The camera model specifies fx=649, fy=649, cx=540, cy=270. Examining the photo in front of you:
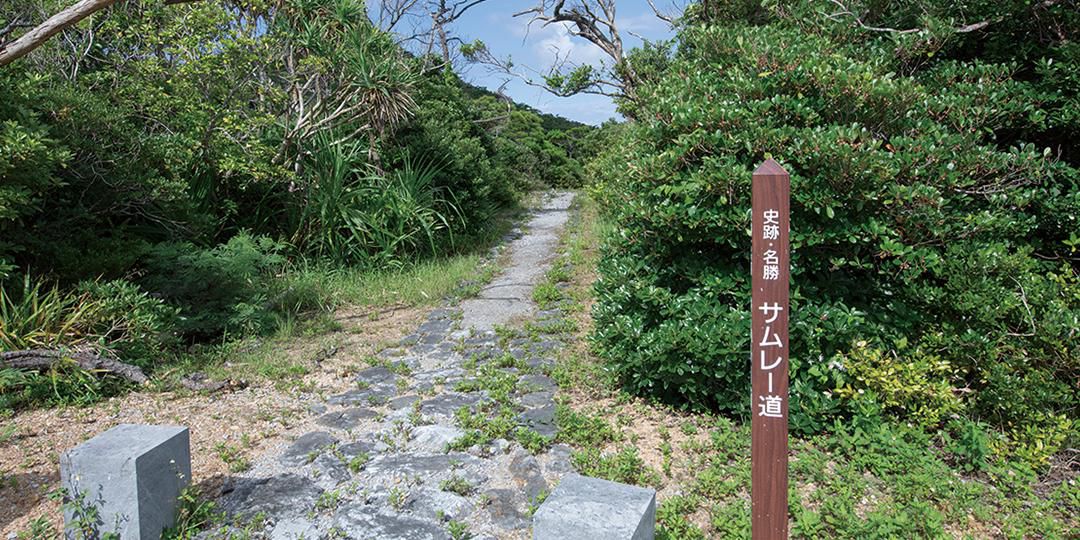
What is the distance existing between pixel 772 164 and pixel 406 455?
7.44 ft

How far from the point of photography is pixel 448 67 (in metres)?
10.8

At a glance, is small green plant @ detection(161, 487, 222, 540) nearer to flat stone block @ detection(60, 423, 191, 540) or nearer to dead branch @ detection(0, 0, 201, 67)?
flat stone block @ detection(60, 423, 191, 540)

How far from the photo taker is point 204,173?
6.56 meters

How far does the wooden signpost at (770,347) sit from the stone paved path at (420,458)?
3.31 ft

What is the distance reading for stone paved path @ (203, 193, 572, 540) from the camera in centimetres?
270

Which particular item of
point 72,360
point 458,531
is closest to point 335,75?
point 72,360

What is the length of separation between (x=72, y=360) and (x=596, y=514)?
3608mm

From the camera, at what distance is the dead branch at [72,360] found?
391 cm

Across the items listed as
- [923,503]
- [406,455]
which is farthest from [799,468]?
[406,455]

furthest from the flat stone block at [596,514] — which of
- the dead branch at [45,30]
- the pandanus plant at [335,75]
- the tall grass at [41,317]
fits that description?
the pandanus plant at [335,75]

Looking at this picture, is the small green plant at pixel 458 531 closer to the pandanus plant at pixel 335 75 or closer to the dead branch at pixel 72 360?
the dead branch at pixel 72 360

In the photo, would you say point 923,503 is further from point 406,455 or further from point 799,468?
point 406,455

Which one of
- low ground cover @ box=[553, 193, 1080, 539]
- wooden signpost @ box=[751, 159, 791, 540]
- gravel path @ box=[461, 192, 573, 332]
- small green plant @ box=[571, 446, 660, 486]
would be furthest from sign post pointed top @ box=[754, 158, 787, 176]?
gravel path @ box=[461, 192, 573, 332]

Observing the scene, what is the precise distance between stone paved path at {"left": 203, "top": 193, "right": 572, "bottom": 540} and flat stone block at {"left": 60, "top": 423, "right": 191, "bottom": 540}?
0.93 feet
